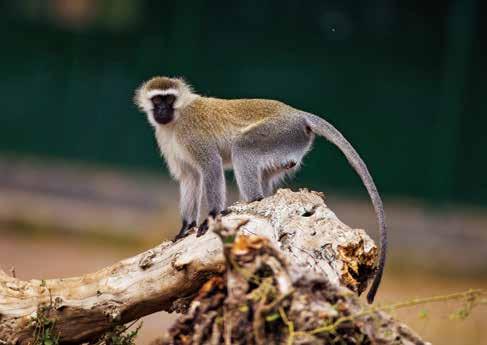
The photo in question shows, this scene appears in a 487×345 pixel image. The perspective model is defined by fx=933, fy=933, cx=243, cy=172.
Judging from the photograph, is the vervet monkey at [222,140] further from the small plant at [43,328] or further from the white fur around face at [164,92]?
the small plant at [43,328]

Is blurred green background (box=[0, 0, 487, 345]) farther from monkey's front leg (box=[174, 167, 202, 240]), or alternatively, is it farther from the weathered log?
the weathered log

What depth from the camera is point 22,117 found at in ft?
57.0

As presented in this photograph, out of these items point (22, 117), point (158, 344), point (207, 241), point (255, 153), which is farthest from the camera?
point (22, 117)

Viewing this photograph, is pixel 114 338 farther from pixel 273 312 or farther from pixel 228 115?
pixel 228 115

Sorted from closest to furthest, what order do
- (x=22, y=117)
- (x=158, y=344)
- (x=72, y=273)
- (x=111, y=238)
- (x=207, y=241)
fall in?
(x=158, y=344) → (x=207, y=241) → (x=72, y=273) → (x=111, y=238) → (x=22, y=117)

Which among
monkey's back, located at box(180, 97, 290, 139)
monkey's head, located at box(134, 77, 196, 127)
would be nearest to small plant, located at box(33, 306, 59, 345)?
monkey's back, located at box(180, 97, 290, 139)

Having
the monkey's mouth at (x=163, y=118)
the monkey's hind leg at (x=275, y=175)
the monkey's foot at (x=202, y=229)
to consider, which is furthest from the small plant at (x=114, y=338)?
the monkey's mouth at (x=163, y=118)

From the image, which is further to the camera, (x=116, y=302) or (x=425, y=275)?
(x=425, y=275)

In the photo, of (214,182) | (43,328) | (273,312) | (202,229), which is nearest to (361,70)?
(214,182)

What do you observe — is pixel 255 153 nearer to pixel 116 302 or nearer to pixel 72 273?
pixel 116 302

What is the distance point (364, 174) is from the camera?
718 centimetres

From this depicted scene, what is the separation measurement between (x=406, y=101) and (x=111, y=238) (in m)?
5.64

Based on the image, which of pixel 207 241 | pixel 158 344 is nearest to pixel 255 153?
pixel 207 241

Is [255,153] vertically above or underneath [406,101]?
underneath
